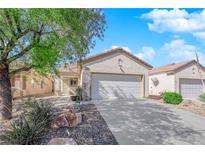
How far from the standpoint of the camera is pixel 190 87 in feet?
52.8

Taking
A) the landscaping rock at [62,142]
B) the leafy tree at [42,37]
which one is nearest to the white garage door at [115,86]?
the leafy tree at [42,37]

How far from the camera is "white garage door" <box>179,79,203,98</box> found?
1590cm

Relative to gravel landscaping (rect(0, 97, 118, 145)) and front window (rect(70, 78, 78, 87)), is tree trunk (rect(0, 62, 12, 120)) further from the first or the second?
front window (rect(70, 78, 78, 87))

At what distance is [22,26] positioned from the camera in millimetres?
6586

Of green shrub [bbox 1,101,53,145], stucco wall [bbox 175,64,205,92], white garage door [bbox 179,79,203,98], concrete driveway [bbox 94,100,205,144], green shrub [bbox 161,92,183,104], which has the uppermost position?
stucco wall [bbox 175,64,205,92]

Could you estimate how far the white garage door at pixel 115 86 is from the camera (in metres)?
14.0

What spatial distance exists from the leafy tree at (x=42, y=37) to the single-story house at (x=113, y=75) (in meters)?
5.40

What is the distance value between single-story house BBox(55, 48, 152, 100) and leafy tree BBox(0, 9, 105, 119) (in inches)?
213

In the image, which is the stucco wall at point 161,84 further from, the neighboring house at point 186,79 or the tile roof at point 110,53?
the tile roof at point 110,53

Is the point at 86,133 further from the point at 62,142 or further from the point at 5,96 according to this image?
the point at 5,96

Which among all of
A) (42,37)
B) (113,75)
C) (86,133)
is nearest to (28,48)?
(42,37)

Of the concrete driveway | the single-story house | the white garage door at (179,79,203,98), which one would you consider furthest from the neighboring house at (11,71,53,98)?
the white garage door at (179,79,203,98)
